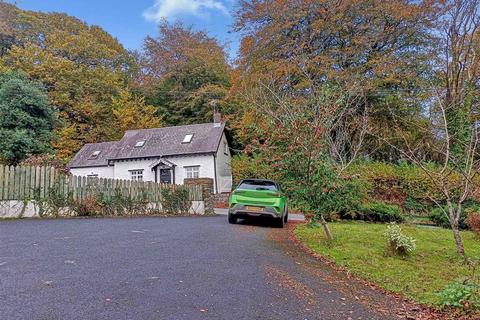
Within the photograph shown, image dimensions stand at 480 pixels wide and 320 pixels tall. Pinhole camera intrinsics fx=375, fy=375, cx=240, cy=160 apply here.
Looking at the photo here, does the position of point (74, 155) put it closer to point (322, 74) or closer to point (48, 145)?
point (48, 145)

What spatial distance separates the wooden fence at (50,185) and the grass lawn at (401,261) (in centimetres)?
837

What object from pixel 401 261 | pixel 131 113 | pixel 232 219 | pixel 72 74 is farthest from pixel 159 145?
pixel 401 261

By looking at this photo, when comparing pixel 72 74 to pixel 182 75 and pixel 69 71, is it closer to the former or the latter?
pixel 69 71

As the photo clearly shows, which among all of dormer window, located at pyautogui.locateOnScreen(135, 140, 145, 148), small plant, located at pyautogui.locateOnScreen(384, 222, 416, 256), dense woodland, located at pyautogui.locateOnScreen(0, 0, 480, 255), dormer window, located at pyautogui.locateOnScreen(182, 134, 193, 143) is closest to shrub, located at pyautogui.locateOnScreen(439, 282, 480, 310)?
small plant, located at pyautogui.locateOnScreen(384, 222, 416, 256)

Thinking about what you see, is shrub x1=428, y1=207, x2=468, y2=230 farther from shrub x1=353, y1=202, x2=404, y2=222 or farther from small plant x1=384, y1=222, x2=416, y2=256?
small plant x1=384, y1=222, x2=416, y2=256

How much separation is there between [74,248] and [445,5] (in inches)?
986

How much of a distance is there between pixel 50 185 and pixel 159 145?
16235 mm

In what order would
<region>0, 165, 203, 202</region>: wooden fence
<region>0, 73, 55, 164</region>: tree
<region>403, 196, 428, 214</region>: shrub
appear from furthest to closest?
<region>0, 73, 55, 164</region>: tree
<region>403, 196, 428, 214</region>: shrub
<region>0, 165, 203, 202</region>: wooden fence

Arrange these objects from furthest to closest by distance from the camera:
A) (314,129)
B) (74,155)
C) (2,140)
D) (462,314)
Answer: (74,155), (2,140), (314,129), (462,314)

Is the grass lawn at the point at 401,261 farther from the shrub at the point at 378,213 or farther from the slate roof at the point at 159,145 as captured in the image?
the slate roof at the point at 159,145

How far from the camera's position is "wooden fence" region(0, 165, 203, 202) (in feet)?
43.4

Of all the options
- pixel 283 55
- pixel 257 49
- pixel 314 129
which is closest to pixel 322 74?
pixel 283 55

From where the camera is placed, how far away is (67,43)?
118ft

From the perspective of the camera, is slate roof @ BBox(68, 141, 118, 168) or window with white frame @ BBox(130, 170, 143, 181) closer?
window with white frame @ BBox(130, 170, 143, 181)
